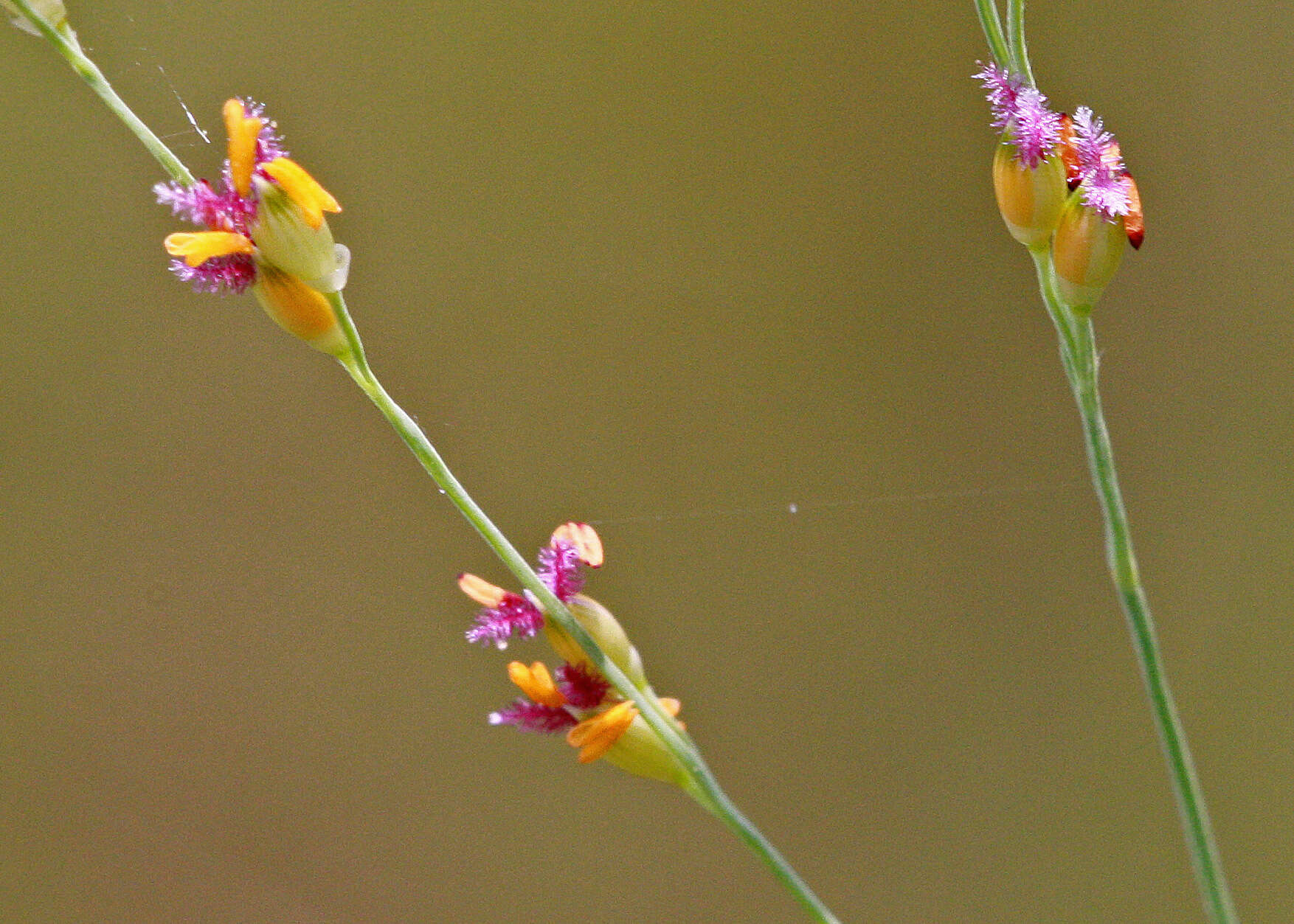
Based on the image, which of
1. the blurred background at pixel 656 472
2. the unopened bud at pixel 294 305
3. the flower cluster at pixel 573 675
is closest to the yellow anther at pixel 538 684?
the flower cluster at pixel 573 675

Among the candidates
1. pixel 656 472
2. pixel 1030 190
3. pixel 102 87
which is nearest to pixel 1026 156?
pixel 1030 190

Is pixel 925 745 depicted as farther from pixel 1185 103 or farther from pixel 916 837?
pixel 1185 103

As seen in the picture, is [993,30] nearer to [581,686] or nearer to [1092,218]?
[1092,218]

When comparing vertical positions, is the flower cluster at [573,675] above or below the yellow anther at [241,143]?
below

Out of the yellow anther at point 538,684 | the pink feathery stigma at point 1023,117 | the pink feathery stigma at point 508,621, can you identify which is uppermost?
the pink feathery stigma at point 1023,117

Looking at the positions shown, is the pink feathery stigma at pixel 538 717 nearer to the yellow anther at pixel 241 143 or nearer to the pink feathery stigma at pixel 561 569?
the pink feathery stigma at pixel 561 569

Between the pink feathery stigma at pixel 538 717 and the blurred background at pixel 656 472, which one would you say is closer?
the pink feathery stigma at pixel 538 717
